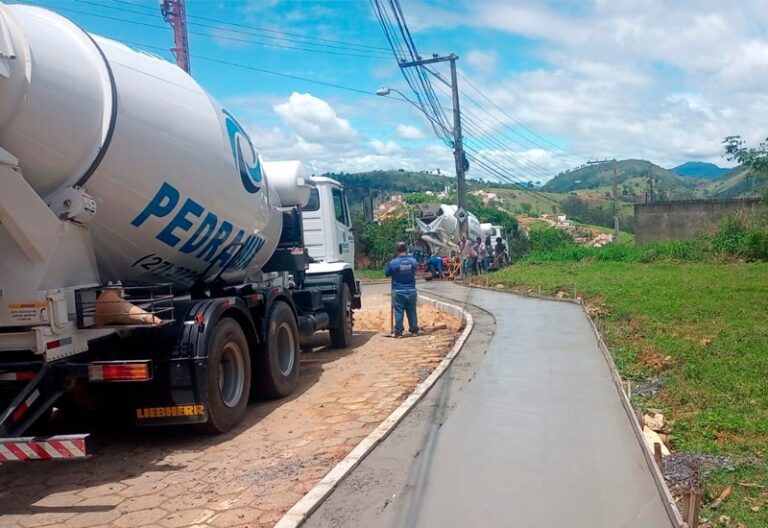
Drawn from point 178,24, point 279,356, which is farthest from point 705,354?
point 178,24

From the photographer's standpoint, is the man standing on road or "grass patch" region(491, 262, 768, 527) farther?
the man standing on road

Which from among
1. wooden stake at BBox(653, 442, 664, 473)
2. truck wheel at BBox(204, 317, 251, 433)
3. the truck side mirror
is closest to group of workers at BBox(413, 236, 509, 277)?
the truck side mirror

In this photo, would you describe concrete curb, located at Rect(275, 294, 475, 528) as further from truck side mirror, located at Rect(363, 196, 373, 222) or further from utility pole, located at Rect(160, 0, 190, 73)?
utility pole, located at Rect(160, 0, 190, 73)

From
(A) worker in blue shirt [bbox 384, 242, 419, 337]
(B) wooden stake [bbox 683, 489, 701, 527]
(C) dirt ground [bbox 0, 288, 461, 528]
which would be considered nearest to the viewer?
(B) wooden stake [bbox 683, 489, 701, 527]

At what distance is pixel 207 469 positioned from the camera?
532 cm

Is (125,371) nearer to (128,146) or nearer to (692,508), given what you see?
(128,146)

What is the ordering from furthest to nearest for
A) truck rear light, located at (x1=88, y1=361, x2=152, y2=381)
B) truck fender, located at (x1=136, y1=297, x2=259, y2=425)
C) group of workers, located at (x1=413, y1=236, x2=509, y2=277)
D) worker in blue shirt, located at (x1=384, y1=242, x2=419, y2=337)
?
group of workers, located at (x1=413, y1=236, x2=509, y2=277) → worker in blue shirt, located at (x1=384, y1=242, x2=419, y2=337) → truck fender, located at (x1=136, y1=297, x2=259, y2=425) → truck rear light, located at (x1=88, y1=361, x2=152, y2=381)

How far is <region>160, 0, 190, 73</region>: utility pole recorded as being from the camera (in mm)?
14540

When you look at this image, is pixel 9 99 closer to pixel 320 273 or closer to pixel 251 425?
pixel 251 425

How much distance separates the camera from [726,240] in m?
23.4

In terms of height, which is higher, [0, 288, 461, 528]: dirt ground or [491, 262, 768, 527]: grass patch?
[491, 262, 768, 527]: grass patch

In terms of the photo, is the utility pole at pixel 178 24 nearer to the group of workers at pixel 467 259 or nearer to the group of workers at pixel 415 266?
the group of workers at pixel 415 266

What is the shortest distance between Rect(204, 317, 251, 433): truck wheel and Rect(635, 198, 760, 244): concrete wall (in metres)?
25.7

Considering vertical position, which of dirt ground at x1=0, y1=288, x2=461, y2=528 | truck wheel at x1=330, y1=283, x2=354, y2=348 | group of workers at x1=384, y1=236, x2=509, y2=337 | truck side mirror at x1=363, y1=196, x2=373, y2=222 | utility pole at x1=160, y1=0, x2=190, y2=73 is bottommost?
dirt ground at x1=0, y1=288, x2=461, y2=528
